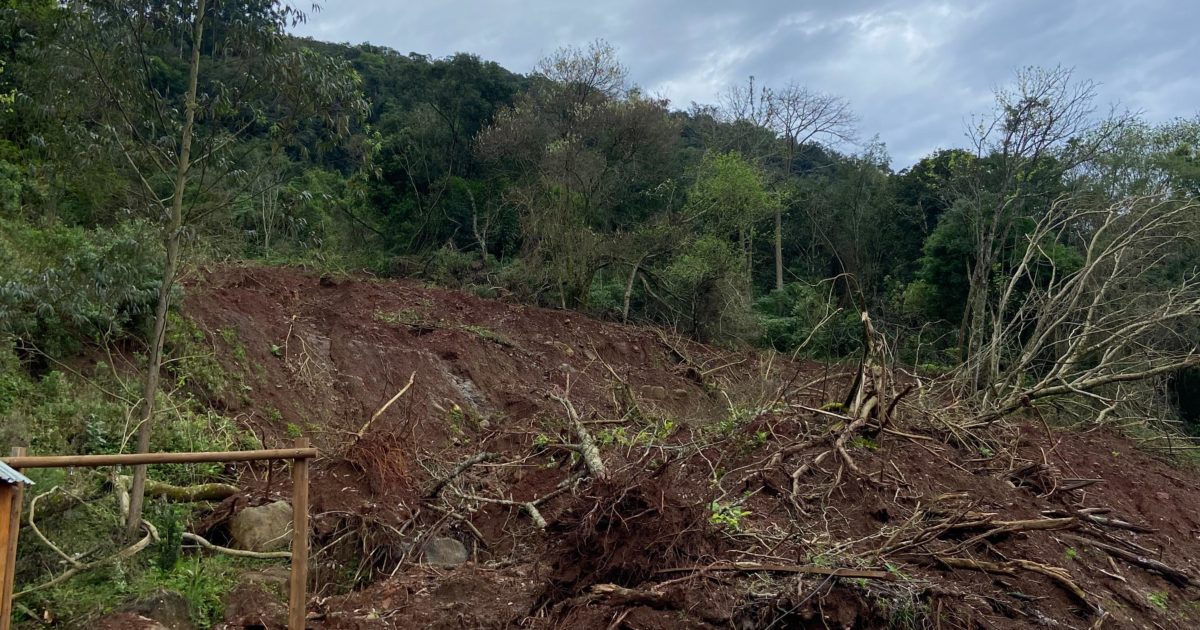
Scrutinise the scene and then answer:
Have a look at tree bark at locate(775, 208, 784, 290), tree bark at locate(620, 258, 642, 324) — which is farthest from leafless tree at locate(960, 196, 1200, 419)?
tree bark at locate(775, 208, 784, 290)

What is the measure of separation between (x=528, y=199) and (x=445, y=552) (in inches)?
537

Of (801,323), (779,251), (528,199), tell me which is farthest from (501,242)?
(779,251)

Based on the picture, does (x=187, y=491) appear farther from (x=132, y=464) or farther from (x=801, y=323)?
(x=801, y=323)

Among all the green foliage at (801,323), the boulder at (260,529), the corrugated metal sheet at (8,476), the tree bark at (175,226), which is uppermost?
the tree bark at (175,226)

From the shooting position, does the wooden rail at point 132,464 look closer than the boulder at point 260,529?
Yes

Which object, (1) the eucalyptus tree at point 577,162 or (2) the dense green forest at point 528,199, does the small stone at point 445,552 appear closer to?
(2) the dense green forest at point 528,199

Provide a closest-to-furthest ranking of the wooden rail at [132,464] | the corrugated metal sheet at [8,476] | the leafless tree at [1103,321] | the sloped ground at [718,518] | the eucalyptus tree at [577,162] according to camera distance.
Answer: the corrugated metal sheet at [8,476] < the wooden rail at [132,464] < the sloped ground at [718,518] < the leafless tree at [1103,321] < the eucalyptus tree at [577,162]

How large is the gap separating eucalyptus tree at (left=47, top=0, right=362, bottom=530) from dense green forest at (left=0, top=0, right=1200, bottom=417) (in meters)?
0.02

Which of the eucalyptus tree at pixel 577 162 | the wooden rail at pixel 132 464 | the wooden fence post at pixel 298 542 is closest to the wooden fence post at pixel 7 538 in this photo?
the wooden rail at pixel 132 464

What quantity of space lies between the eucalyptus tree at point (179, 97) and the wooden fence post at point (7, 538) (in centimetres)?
265

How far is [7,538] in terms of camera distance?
2.97 metres

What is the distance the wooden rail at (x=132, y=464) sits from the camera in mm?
2986

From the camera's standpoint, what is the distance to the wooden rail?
2.99 m

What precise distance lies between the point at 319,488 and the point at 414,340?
6716 millimetres
